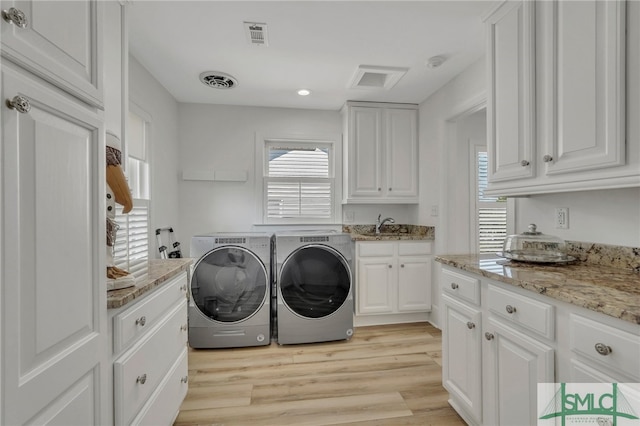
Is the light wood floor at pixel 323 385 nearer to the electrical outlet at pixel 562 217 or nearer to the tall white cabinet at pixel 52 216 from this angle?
the tall white cabinet at pixel 52 216

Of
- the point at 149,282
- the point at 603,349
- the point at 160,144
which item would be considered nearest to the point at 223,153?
the point at 160,144

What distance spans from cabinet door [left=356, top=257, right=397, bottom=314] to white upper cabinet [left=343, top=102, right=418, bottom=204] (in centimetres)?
69

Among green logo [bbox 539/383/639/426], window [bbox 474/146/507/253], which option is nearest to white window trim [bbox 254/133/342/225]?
window [bbox 474/146/507/253]

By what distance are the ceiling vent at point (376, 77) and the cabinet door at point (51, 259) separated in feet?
6.74

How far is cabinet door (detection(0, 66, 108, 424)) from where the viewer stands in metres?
0.57

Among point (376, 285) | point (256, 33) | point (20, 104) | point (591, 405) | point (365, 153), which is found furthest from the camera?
point (365, 153)

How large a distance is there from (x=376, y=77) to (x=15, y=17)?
245 cm

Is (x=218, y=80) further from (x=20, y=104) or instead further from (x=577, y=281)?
(x=577, y=281)

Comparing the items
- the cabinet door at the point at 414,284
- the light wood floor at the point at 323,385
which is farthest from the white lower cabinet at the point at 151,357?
the cabinet door at the point at 414,284

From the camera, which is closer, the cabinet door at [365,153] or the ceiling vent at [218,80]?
the ceiling vent at [218,80]

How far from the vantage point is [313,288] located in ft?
8.30

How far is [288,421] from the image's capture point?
158cm

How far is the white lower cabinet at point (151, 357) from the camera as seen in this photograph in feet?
3.25

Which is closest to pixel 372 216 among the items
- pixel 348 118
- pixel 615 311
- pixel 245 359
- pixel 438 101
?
pixel 348 118
